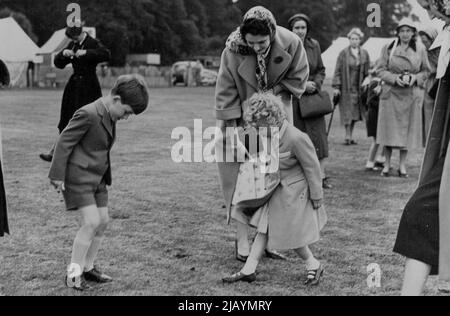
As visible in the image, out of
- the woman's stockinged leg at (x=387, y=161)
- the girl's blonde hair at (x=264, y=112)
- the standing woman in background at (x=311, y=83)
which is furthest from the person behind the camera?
the woman's stockinged leg at (x=387, y=161)

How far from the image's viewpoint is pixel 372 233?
644 centimetres

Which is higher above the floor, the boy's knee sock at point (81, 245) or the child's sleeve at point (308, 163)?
the child's sleeve at point (308, 163)

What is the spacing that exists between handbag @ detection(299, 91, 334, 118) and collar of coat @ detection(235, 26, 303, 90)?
110 inches

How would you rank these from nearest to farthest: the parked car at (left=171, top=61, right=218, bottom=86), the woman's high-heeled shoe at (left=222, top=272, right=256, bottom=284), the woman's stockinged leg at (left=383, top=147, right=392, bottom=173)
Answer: the woman's high-heeled shoe at (left=222, top=272, right=256, bottom=284) → the woman's stockinged leg at (left=383, top=147, right=392, bottom=173) → the parked car at (left=171, top=61, right=218, bottom=86)

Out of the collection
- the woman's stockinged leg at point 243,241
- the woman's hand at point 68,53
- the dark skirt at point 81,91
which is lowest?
the woman's stockinged leg at point 243,241

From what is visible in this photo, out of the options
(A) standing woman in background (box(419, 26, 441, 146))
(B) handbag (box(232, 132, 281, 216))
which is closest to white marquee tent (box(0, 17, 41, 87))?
(A) standing woman in background (box(419, 26, 441, 146))

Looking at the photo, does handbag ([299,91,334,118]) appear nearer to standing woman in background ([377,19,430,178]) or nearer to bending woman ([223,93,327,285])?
standing woman in background ([377,19,430,178])

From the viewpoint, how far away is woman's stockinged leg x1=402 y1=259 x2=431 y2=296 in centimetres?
379

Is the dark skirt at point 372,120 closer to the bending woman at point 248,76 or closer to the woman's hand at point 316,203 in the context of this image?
the bending woman at point 248,76

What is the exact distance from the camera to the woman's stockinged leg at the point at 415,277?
3.79m

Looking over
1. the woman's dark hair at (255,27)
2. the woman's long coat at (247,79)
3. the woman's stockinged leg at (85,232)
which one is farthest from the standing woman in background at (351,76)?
the woman's stockinged leg at (85,232)

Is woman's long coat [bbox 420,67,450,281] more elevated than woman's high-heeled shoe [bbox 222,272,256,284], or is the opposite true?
woman's long coat [bbox 420,67,450,281]

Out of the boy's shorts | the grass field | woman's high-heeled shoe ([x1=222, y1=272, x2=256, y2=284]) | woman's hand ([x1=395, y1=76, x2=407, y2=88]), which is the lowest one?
the grass field

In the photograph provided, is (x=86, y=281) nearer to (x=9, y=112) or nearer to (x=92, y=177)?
(x=92, y=177)
